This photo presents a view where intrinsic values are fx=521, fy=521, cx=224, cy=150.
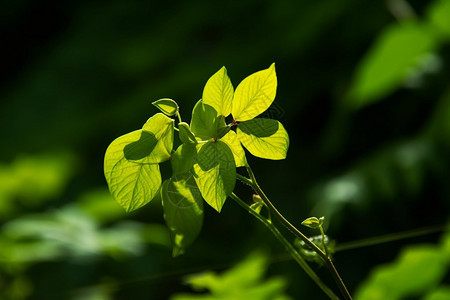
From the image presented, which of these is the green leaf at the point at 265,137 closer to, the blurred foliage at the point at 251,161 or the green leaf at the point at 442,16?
the blurred foliage at the point at 251,161

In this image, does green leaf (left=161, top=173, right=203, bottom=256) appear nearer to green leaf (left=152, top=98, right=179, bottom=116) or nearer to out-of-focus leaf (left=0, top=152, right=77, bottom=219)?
green leaf (left=152, top=98, right=179, bottom=116)

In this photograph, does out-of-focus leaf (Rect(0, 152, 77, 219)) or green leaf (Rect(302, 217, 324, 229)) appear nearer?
green leaf (Rect(302, 217, 324, 229))

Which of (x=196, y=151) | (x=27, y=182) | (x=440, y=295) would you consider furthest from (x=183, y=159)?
(x=27, y=182)

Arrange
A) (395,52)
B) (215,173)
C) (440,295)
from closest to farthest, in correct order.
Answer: (215,173), (440,295), (395,52)

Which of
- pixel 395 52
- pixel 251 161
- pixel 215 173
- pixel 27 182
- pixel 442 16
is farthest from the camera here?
pixel 251 161

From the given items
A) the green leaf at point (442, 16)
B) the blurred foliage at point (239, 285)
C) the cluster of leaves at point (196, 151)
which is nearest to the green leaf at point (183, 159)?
the cluster of leaves at point (196, 151)

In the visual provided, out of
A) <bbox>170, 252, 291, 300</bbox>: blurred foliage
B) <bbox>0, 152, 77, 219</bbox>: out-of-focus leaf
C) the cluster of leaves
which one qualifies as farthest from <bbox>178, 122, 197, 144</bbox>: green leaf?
<bbox>0, 152, 77, 219</bbox>: out-of-focus leaf

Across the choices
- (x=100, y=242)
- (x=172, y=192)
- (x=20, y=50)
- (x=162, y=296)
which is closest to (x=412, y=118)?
(x=162, y=296)

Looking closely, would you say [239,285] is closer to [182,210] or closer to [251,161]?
[182,210]
